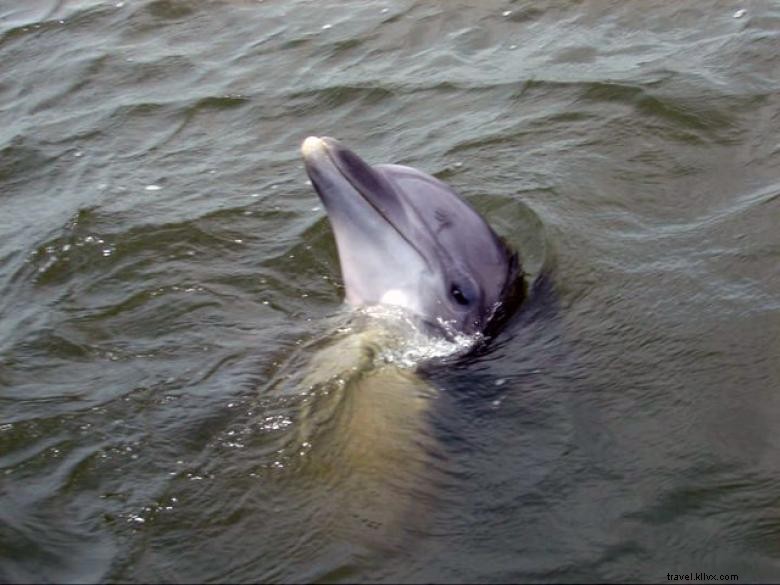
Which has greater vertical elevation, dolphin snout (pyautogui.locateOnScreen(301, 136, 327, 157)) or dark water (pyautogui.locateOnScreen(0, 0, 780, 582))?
dolphin snout (pyautogui.locateOnScreen(301, 136, 327, 157))

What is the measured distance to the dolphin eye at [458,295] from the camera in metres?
6.17

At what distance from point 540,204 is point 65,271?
10.0 ft

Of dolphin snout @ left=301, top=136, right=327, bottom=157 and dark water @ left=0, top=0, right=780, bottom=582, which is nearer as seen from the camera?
dark water @ left=0, top=0, right=780, bottom=582

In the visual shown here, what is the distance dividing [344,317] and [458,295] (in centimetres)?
68

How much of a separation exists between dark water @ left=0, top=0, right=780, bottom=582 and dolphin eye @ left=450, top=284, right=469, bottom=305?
0.99ft

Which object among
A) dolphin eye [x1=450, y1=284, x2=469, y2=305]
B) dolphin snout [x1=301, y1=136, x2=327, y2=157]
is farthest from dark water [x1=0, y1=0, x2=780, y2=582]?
dolphin snout [x1=301, y1=136, x2=327, y2=157]

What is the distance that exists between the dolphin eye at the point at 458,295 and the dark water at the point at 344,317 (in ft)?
0.99

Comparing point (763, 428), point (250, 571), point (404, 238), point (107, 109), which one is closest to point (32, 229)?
point (107, 109)

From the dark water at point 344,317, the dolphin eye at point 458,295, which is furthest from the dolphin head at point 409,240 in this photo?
the dark water at point 344,317

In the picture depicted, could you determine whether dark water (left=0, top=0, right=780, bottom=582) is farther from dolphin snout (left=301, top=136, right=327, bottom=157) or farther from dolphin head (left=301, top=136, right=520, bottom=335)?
dolphin snout (left=301, top=136, right=327, bottom=157)

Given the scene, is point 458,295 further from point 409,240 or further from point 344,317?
point 344,317

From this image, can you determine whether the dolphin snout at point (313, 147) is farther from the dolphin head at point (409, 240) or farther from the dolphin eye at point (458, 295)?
the dolphin eye at point (458, 295)

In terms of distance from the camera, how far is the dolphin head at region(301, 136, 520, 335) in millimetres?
6098

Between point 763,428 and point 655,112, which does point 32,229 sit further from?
point 763,428
